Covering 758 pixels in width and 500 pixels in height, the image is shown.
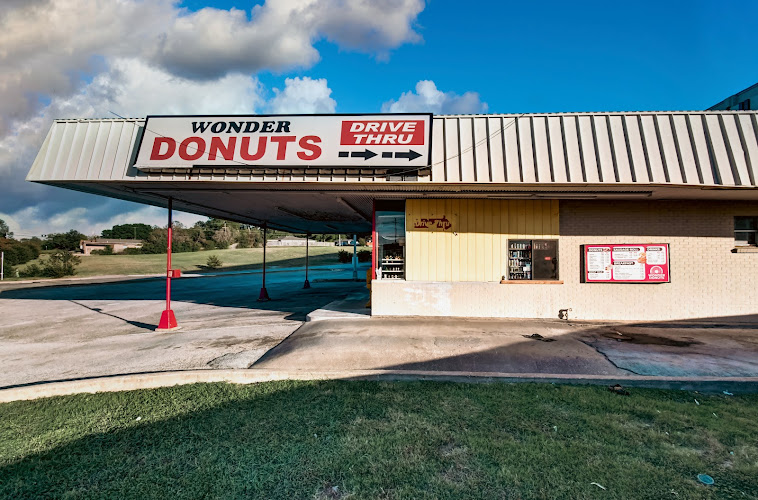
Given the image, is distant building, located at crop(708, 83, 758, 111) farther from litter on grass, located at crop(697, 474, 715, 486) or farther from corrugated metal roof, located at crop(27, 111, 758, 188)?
litter on grass, located at crop(697, 474, 715, 486)

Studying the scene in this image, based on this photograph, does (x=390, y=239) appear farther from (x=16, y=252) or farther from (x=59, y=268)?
(x=16, y=252)

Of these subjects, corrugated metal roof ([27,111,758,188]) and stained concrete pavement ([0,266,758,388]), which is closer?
stained concrete pavement ([0,266,758,388])

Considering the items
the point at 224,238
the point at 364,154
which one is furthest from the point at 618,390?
the point at 224,238

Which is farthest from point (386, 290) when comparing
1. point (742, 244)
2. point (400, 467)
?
point (742, 244)

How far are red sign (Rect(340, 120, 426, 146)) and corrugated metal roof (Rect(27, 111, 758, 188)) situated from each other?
550 millimetres

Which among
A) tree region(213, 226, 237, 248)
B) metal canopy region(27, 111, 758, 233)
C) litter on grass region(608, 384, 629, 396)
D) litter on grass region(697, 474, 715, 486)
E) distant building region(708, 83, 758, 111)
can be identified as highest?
distant building region(708, 83, 758, 111)

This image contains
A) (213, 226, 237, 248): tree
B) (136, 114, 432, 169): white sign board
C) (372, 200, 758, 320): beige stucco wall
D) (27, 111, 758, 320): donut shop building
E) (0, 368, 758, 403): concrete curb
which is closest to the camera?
(0, 368, 758, 403): concrete curb

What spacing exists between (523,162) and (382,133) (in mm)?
3586

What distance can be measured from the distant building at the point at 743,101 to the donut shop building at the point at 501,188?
608 inches

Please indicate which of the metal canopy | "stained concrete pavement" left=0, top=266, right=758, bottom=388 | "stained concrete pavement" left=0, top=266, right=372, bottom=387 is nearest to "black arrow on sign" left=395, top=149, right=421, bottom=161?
the metal canopy

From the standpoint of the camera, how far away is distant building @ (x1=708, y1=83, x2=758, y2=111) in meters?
19.6

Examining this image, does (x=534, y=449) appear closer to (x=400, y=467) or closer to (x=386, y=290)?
(x=400, y=467)

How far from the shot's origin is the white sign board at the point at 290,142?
899 cm

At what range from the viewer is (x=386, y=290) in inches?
418
